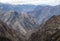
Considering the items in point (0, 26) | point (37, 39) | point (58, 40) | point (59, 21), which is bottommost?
point (58, 40)

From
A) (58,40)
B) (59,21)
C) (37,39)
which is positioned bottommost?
(58,40)

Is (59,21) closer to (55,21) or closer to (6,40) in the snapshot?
(55,21)

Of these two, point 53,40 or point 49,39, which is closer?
point 53,40

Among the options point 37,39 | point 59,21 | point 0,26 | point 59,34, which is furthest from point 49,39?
point 0,26

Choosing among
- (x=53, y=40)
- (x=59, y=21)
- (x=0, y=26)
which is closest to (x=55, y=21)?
(x=59, y=21)

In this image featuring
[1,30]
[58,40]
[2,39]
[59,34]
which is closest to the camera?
[58,40]

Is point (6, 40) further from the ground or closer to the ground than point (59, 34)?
further from the ground

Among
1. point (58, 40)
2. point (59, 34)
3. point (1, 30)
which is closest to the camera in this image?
point (58, 40)

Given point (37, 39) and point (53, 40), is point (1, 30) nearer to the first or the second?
point (37, 39)

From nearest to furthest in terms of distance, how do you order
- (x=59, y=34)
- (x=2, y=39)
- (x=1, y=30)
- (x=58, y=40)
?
(x=58, y=40) → (x=59, y=34) → (x=2, y=39) → (x=1, y=30)
